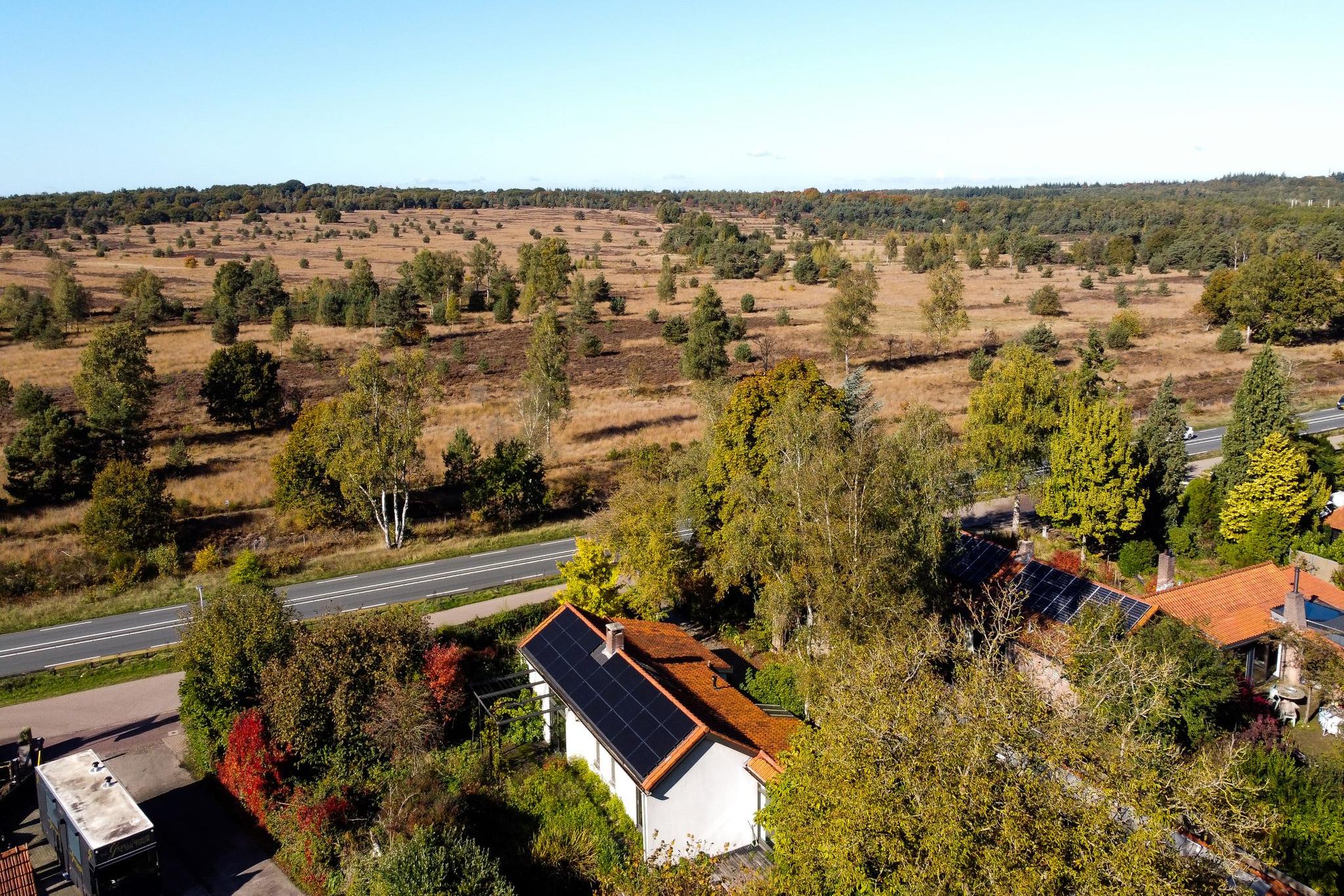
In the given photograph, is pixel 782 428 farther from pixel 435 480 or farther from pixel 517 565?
pixel 435 480

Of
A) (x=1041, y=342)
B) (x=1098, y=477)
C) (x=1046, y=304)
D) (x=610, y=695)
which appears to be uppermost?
(x=1046, y=304)

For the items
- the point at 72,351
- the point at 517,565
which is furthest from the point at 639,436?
the point at 72,351

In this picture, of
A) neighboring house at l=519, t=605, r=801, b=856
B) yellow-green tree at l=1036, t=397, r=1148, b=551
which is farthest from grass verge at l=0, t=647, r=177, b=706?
yellow-green tree at l=1036, t=397, r=1148, b=551

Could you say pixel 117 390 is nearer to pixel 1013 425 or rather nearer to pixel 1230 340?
pixel 1013 425

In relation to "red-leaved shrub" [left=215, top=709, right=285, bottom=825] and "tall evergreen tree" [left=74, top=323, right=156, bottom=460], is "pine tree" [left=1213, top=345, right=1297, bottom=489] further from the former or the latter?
"tall evergreen tree" [left=74, top=323, right=156, bottom=460]

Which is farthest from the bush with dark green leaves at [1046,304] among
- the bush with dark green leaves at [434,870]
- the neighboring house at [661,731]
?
the bush with dark green leaves at [434,870]

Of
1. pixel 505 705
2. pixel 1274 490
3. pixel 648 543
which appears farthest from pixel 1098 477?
pixel 505 705
